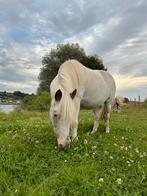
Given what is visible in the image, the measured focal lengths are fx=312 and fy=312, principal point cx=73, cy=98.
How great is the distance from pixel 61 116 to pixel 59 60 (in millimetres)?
48803

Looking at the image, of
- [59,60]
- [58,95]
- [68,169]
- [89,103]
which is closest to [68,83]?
[58,95]

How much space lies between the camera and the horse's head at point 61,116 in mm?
6402

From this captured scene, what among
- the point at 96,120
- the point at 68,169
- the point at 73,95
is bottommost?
the point at 68,169

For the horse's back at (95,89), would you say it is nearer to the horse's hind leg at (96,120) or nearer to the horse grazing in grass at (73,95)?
the horse grazing in grass at (73,95)

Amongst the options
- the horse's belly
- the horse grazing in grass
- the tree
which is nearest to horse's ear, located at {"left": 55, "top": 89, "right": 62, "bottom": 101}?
the horse grazing in grass

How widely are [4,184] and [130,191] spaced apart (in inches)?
68.8

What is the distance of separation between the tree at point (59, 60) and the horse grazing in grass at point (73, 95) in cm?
4165

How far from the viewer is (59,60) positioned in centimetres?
5466

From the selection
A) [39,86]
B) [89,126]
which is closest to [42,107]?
[39,86]

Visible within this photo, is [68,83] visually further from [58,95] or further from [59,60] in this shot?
[59,60]

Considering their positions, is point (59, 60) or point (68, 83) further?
point (59, 60)

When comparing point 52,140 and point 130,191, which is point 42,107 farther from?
point 130,191

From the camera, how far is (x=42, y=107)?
39.7m

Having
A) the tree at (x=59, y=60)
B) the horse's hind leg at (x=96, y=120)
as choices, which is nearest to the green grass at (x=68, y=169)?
the horse's hind leg at (x=96, y=120)
